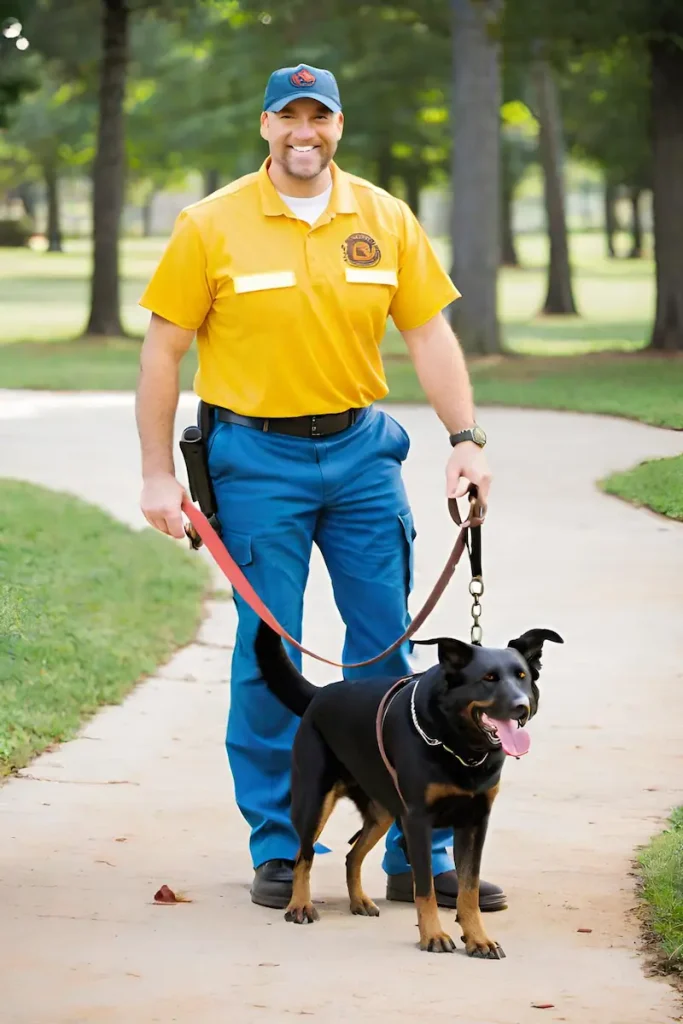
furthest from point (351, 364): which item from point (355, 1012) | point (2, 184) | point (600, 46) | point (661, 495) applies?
point (2, 184)

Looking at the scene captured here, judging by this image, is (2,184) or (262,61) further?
(2,184)

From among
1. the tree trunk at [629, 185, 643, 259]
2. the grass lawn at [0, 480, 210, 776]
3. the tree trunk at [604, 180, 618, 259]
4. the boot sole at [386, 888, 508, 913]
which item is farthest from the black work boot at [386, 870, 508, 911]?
the tree trunk at [604, 180, 618, 259]

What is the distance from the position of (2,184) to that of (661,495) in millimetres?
73174

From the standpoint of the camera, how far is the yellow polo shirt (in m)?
4.75

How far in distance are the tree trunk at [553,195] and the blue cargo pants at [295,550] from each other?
1249 inches

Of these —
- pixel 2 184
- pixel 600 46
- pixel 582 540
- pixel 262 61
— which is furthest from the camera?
pixel 2 184

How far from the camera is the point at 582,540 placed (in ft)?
19.0

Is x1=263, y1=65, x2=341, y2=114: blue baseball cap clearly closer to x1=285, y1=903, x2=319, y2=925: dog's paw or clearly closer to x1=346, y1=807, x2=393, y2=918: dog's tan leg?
x1=346, y1=807, x2=393, y2=918: dog's tan leg

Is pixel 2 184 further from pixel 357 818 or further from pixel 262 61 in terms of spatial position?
pixel 357 818

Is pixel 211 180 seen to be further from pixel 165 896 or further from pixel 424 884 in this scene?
pixel 424 884

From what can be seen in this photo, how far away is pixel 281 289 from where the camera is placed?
4746mm

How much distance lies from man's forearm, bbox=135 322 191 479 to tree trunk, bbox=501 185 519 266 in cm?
5286

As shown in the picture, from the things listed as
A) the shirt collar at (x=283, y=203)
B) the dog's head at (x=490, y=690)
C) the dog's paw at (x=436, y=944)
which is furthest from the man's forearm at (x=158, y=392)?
the dog's paw at (x=436, y=944)

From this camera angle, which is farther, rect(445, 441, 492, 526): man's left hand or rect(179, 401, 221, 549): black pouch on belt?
rect(179, 401, 221, 549): black pouch on belt
